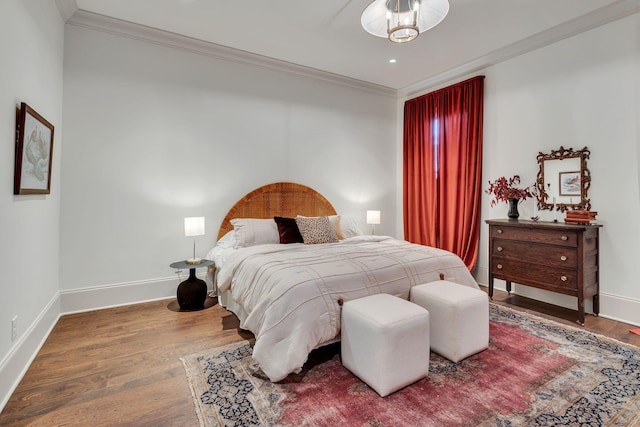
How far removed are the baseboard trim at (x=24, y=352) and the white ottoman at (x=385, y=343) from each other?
1.94m

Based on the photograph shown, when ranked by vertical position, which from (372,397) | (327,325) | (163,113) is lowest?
(372,397)

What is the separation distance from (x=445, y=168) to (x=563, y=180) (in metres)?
1.47

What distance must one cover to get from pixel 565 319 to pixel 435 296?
1.73 metres

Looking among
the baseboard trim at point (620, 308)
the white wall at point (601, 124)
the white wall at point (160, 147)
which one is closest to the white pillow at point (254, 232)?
the white wall at point (160, 147)

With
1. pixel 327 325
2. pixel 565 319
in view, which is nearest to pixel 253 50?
pixel 327 325

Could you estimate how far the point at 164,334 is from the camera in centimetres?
262

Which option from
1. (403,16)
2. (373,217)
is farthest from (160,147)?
(373,217)

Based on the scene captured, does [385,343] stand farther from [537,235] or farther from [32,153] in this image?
[32,153]

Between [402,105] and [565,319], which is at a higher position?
[402,105]

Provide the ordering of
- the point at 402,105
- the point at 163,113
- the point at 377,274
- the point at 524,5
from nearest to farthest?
the point at 377,274 → the point at 524,5 → the point at 163,113 → the point at 402,105

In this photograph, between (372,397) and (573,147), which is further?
(573,147)

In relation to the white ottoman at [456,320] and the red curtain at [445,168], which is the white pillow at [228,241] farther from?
the red curtain at [445,168]

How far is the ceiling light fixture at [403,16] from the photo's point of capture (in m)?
2.44

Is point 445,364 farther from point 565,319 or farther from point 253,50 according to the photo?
point 253,50
